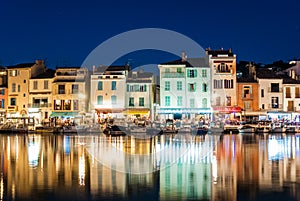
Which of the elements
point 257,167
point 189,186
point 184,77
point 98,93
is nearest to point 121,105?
point 98,93

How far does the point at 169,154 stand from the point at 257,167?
6.84m

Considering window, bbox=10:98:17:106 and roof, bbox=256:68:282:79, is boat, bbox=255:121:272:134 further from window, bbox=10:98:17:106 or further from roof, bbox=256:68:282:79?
window, bbox=10:98:17:106

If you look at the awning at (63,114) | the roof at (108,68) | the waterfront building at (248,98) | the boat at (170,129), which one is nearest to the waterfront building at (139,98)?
the roof at (108,68)

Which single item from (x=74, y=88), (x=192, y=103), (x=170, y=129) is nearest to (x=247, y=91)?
(x=192, y=103)

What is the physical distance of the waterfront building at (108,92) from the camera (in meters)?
65.2

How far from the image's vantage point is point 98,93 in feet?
217

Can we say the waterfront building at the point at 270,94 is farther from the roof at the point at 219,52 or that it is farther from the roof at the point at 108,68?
the roof at the point at 108,68

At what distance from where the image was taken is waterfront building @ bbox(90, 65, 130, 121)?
65250mm

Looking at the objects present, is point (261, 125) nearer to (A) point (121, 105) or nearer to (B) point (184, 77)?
(B) point (184, 77)

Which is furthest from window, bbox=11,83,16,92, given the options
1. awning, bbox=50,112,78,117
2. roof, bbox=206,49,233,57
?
roof, bbox=206,49,233,57

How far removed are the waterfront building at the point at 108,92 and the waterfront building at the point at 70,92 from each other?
1366mm

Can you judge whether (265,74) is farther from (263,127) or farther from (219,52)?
(263,127)

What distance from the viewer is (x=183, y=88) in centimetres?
6431

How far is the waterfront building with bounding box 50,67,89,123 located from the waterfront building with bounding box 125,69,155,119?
20.3 ft
